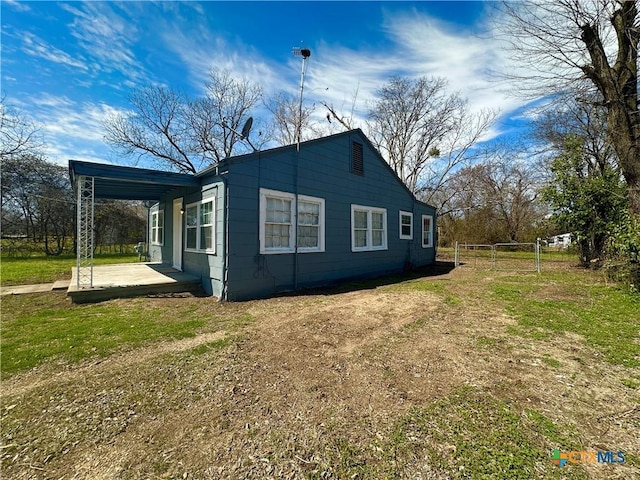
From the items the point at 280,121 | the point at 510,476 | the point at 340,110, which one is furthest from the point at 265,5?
the point at 280,121

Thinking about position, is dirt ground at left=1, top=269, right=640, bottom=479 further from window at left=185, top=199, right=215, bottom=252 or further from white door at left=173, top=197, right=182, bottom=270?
white door at left=173, top=197, right=182, bottom=270

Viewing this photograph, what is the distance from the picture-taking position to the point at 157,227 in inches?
449

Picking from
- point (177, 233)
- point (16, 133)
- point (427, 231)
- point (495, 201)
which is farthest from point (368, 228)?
point (16, 133)

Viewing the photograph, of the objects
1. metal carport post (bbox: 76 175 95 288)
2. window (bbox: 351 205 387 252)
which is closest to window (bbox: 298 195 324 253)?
window (bbox: 351 205 387 252)

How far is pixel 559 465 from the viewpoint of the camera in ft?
5.76

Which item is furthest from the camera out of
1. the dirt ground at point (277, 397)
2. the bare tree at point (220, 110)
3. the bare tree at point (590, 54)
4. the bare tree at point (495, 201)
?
the bare tree at point (495, 201)

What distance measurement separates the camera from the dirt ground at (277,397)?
1814mm

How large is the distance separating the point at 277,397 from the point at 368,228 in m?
7.80

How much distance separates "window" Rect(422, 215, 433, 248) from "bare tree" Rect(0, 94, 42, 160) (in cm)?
2130

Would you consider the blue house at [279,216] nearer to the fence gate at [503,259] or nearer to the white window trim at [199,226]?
the white window trim at [199,226]

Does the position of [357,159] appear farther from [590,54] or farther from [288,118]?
[288,118]

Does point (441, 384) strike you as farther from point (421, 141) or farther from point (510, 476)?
point (421, 141)

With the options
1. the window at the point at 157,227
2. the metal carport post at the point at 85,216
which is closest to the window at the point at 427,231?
the window at the point at 157,227

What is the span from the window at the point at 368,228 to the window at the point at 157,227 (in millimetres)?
7196
